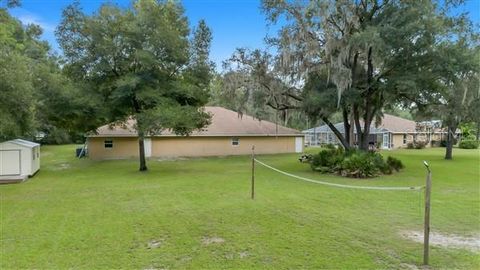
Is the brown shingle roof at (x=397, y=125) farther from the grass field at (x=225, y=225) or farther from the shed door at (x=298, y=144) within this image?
the grass field at (x=225, y=225)

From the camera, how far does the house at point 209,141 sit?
878 inches

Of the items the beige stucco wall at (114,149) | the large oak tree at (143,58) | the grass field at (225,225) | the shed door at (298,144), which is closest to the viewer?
the grass field at (225,225)

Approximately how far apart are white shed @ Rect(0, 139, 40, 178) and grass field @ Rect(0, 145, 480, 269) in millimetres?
1524

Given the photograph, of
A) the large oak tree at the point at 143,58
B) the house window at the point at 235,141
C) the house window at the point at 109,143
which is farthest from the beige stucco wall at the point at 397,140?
the house window at the point at 109,143

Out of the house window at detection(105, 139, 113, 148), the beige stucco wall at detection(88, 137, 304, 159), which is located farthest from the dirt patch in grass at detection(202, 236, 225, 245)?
the house window at detection(105, 139, 113, 148)

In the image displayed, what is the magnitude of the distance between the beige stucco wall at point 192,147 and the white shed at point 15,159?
8768 millimetres

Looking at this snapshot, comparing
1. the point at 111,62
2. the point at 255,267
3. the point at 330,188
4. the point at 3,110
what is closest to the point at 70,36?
the point at 111,62

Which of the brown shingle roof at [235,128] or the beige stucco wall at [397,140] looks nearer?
the brown shingle roof at [235,128]

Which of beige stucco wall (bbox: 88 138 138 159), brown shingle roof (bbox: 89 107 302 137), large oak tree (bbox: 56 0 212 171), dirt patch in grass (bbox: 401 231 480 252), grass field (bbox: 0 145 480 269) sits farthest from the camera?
brown shingle roof (bbox: 89 107 302 137)

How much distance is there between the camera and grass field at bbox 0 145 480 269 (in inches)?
187

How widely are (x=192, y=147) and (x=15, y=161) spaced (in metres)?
12.1

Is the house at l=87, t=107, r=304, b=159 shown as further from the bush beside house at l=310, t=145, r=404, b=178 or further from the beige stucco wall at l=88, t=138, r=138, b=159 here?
the bush beside house at l=310, t=145, r=404, b=178

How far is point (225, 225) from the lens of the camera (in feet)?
21.1

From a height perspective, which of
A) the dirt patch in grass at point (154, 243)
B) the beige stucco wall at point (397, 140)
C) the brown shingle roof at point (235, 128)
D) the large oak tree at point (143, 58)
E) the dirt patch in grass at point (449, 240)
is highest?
the large oak tree at point (143, 58)
